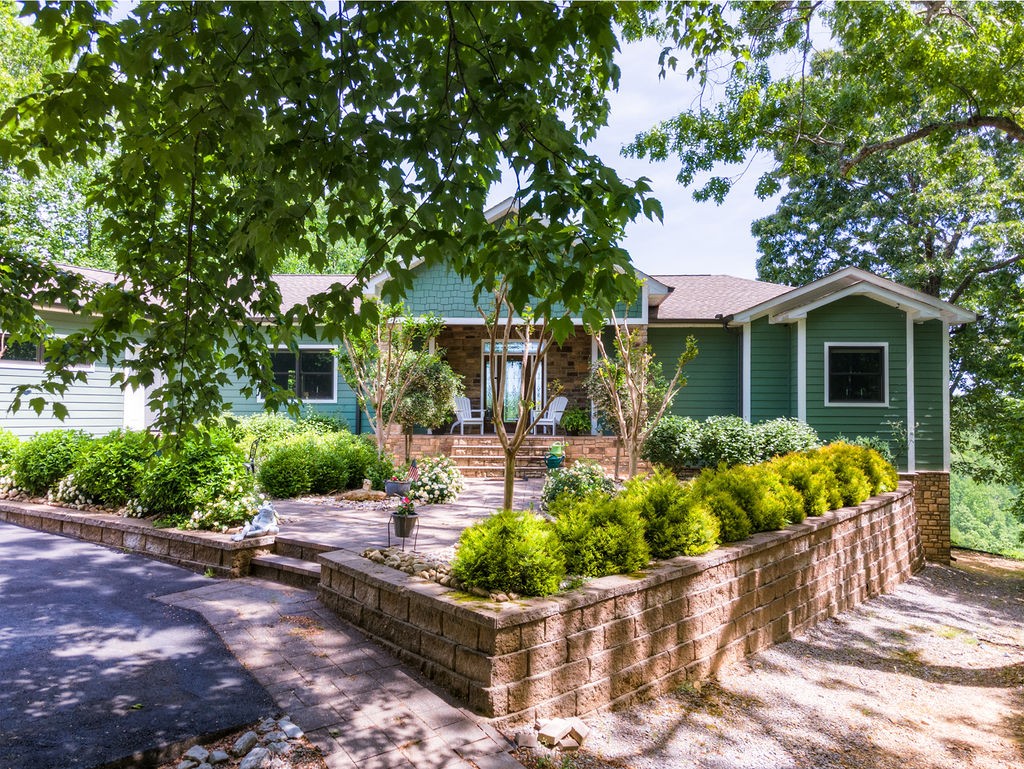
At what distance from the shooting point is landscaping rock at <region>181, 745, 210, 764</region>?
280 centimetres

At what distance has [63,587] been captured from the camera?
206 inches

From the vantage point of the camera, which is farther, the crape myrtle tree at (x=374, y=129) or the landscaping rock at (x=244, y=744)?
the landscaping rock at (x=244, y=744)

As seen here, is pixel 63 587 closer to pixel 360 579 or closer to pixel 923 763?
pixel 360 579

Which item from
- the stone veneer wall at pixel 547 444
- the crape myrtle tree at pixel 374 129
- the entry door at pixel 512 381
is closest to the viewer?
the crape myrtle tree at pixel 374 129

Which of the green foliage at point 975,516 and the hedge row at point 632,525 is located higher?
the hedge row at point 632,525

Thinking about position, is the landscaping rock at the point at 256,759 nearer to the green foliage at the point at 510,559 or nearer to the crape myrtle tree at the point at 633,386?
the green foliage at the point at 510,559

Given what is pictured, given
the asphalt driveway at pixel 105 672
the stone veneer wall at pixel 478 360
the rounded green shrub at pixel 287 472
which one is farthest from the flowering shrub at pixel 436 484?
the stone veneer wall at pixel 478 360

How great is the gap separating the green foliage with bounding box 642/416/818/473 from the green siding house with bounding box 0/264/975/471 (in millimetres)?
1418

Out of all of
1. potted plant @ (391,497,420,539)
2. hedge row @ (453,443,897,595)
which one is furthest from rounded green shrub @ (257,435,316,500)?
hedge row @ (453,443,897,595)

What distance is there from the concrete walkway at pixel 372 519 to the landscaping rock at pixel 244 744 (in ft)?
7.17

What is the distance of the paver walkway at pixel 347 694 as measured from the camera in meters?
2.88

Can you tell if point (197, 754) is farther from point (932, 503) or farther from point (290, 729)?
point (932, 503)

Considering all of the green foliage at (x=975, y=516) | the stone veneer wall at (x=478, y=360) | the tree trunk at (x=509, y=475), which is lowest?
the green foliage at (x=975, y=516)

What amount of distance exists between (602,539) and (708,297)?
12.5 metres
